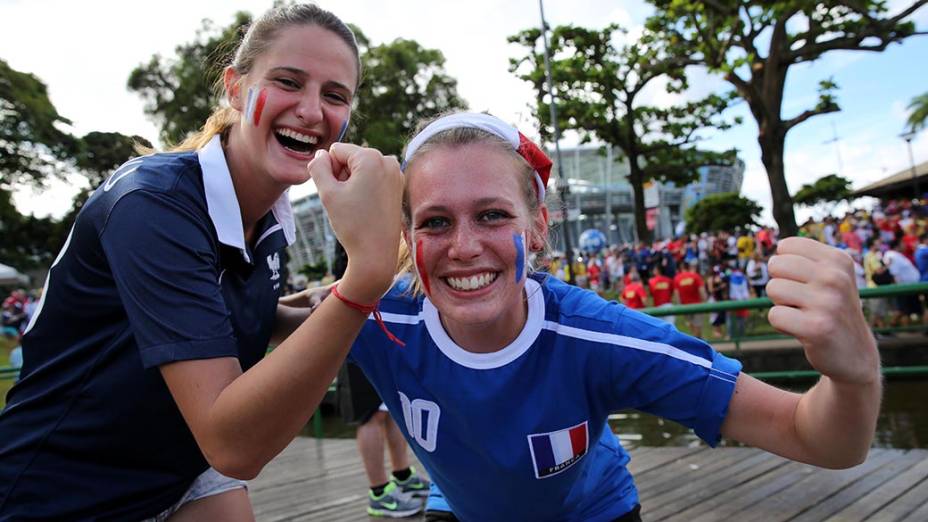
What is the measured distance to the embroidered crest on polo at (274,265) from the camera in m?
2.03

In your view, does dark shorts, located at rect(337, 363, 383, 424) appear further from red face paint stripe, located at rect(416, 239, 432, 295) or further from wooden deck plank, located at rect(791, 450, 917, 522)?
wooden deck plank, located at rect(791, 450, 917, 522)

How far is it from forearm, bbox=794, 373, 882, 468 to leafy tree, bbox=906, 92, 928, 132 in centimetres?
6055

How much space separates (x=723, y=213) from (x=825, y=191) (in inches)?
614

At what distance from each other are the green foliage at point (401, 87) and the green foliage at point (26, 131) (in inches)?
471

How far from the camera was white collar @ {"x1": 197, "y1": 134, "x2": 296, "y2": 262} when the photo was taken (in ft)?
5.45

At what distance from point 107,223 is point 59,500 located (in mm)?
740

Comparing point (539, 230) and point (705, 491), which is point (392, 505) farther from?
point (539, 230)

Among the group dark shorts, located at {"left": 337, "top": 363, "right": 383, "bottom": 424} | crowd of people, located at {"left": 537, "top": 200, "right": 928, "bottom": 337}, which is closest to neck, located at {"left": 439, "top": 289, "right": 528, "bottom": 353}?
crowd of people, located at {"left": 537, "top": 200, "right": 928, "bottom": 337}

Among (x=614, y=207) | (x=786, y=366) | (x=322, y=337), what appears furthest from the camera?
(x=614, y=207)

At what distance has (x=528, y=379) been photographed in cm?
190

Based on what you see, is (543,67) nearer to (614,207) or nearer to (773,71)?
(773,71)

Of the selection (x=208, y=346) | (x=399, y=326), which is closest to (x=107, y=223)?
(x=208, y=346)

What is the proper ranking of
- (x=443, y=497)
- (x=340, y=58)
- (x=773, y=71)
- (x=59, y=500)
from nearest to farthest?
(x=59, y=500) < (x=340, y=58) < (x=443, y=497) < (x=773, y=71)

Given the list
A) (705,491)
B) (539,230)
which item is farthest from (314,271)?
(539,230)
